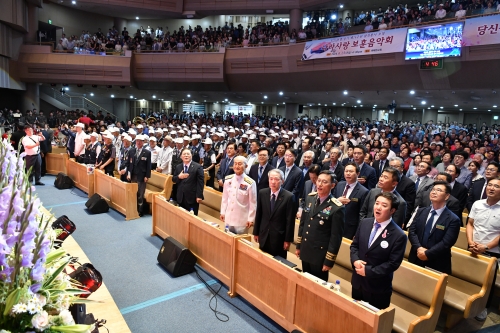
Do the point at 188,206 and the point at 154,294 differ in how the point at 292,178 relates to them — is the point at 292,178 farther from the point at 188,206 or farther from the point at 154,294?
the point at 154,294

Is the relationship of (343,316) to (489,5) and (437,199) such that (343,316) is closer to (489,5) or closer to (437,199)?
(437,199)


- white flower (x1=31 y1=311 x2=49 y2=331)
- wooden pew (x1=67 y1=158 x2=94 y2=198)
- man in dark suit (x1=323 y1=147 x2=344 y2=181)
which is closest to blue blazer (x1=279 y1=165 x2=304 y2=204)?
man in dark suit (x1=323 y1=147 x2=344 y2=181)

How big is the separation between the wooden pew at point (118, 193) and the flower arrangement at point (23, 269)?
595cm

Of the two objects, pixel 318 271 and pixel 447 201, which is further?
Result: pixel 447 201

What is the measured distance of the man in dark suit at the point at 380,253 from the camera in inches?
124

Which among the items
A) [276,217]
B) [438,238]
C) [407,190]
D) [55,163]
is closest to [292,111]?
[55,163]

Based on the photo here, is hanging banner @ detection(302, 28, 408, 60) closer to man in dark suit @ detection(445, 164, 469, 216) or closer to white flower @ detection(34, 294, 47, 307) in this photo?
man in dark suit @ detection(445, 164, 469, 216)

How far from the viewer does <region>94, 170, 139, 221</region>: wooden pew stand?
24.3 ft

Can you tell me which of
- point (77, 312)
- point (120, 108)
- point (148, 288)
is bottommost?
point (148, 288)

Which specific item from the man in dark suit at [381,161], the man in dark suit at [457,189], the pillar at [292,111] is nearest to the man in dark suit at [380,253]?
the man in dark suit at [457,189]

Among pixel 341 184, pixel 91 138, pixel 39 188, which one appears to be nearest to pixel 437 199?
pixel 341 184

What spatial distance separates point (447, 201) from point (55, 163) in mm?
12059

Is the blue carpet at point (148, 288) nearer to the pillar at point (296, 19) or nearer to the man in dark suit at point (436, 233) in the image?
the man in dark suit at point (436, 233)

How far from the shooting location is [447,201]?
462 centimetres
